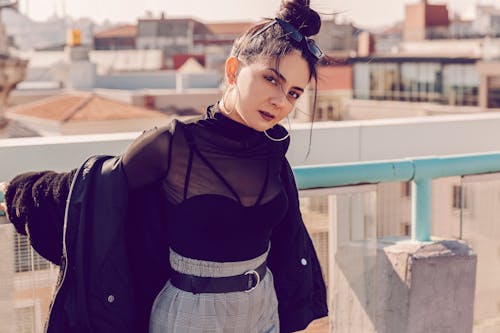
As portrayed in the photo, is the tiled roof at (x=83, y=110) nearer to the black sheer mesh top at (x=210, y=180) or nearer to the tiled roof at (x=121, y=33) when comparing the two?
the black sheer mesh top at (x=210, y=180)

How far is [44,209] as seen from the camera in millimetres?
2400

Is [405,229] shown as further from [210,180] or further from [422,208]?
[210,180]

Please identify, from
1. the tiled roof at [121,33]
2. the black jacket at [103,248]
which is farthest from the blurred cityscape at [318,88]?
the tiled roof at [121,33]

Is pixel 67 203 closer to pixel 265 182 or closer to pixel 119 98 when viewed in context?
pixel 265 182

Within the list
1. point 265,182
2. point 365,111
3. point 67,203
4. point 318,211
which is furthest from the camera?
point 365,111

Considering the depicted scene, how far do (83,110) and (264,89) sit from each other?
32.0m

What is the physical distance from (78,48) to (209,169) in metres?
48.4

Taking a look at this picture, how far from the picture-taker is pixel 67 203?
91.0 inches

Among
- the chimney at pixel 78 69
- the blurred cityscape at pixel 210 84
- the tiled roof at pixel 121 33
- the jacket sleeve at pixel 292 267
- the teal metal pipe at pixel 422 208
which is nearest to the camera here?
the jacket sleeve at pixel 292 267

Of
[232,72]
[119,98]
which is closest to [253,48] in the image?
[232,72]

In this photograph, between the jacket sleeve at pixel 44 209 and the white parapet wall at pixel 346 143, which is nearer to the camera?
the jacket sleeve at pixel 44 209

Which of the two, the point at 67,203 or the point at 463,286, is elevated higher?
the point at 67,203

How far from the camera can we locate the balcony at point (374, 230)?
9.42 ft

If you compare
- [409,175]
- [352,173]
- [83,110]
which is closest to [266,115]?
[352,173]
